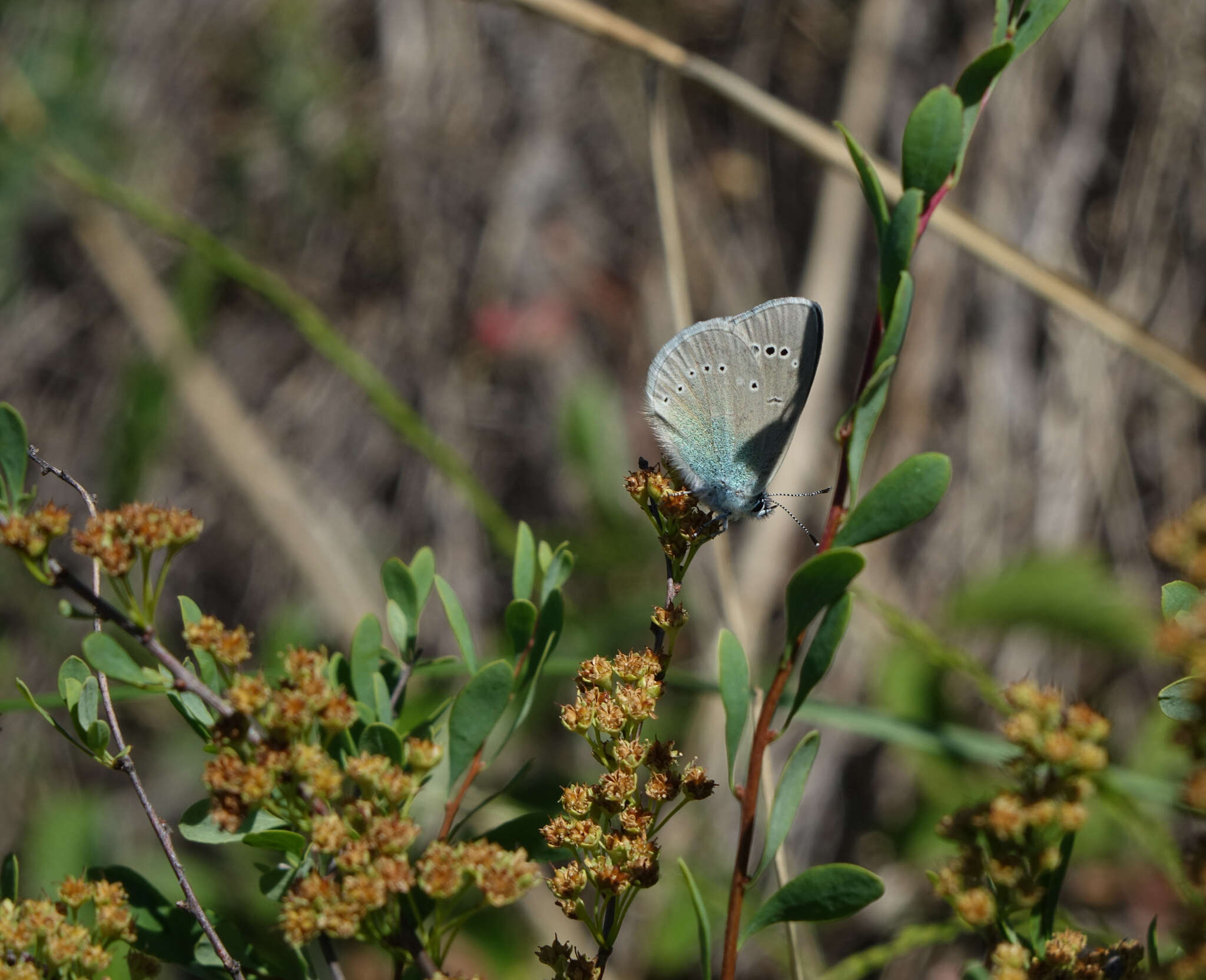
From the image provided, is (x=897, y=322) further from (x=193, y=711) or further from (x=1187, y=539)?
(x=193, y=711)

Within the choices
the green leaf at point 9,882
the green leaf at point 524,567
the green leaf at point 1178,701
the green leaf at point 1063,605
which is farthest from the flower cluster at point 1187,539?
the green leaf at point 1063,605

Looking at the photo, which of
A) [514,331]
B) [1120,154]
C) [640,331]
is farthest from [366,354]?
[1120,154]

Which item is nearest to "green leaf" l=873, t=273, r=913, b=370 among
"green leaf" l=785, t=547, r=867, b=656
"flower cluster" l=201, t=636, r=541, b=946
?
"green leaf" l=785, t=547, r=867, b=656

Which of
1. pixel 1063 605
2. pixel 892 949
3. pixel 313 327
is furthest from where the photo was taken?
pixel 1063 605

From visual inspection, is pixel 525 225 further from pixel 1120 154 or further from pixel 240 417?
pixel 1120 154

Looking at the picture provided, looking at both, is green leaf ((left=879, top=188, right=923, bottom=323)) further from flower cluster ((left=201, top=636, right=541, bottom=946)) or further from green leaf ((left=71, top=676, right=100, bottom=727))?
green leaf ((left=71, top=676, right=100, bottom=727))

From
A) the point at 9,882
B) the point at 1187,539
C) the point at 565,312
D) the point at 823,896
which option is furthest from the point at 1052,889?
the point at 565,312
